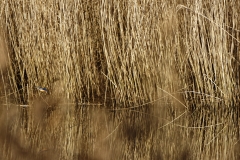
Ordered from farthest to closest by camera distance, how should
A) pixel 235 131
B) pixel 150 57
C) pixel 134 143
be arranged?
pixel 150 57
pixel 235 131
pixel 134 143

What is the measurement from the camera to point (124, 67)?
3607 mm

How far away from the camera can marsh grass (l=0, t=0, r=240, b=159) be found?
11.2 feet

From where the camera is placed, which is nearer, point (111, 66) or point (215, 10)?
point (215, 10)

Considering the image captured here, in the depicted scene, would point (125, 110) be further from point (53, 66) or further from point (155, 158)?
point (155, 158)

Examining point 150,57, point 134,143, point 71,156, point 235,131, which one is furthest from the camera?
point 150,57

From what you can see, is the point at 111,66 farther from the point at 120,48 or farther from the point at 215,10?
the point at 215,10

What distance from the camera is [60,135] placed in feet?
10.4

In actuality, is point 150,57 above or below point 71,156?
above

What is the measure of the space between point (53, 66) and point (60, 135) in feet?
2.31

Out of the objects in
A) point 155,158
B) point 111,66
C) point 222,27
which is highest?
point 222,27

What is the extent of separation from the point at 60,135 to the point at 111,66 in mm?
805

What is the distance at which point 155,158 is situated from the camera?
277 cm

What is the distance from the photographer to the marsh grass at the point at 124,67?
341cm

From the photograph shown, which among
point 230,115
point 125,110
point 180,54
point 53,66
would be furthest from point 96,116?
point 230,115
